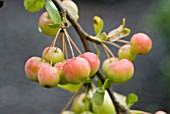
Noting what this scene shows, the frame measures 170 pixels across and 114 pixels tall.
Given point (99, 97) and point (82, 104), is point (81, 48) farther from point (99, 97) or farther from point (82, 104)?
point (99, 97)

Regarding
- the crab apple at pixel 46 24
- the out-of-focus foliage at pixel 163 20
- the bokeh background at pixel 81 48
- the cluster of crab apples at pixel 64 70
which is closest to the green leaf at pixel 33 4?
the crab apple at pixel 46 24

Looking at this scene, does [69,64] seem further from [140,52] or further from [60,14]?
[140,52]

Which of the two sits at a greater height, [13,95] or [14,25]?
[14,25]

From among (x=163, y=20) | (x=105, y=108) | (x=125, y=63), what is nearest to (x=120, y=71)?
(x=125, y=63)

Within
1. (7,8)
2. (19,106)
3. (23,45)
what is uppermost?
(7,8)

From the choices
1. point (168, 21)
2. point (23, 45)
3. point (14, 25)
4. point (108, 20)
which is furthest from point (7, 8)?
point (168, 21)

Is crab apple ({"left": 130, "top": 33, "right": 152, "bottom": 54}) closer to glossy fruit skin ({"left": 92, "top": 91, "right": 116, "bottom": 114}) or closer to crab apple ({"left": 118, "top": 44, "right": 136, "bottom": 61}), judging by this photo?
crab apple ({"left": 118, "top": 44, "right": 136, "bottom": 61})
